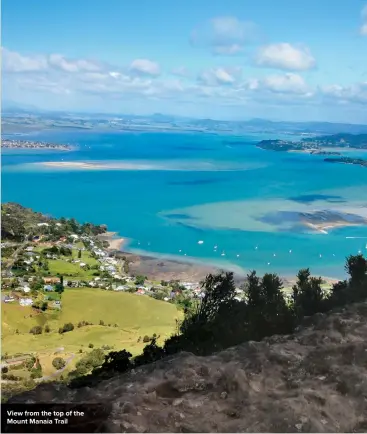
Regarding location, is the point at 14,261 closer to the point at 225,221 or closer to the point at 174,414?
the point at 225,221

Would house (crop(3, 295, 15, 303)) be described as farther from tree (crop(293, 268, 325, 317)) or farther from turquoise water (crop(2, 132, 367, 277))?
turquoise water (crop(2, 132, 367, 277))

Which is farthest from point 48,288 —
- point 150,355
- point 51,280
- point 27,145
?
point 27,145

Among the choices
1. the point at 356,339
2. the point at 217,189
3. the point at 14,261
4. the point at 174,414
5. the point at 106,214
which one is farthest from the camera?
the point at 217,189

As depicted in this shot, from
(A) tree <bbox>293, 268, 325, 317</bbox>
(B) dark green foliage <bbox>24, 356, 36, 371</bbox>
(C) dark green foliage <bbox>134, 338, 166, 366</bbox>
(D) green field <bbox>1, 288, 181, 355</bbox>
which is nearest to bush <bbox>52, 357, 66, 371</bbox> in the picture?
(B) dark green foliage <bbox>24, 356, 36, 371</bbox>

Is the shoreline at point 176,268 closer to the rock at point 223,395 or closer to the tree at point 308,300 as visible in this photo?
the tree at point 308,300

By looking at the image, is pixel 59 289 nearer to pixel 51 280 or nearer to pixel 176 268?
pixel 51 280

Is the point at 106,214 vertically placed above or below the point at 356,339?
below

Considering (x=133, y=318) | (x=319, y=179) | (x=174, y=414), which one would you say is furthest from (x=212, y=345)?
(x=319, y=179)
